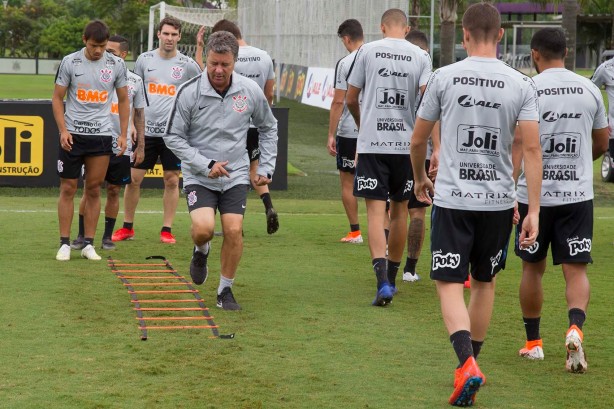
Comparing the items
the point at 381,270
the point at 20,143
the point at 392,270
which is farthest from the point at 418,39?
the point at 20,143

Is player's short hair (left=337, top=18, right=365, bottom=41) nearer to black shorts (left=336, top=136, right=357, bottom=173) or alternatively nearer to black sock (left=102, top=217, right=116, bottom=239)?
black shorts (left=336, top=136, right=357, bottom=173)

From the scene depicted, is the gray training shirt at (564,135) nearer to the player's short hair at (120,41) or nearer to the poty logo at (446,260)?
the poty logo at (446,260)

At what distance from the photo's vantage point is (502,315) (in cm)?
827

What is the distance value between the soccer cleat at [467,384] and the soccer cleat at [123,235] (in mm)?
6620

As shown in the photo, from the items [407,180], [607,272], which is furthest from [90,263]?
[607,272]

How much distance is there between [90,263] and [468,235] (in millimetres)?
4993

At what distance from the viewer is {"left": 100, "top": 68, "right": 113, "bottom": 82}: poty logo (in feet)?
33.4

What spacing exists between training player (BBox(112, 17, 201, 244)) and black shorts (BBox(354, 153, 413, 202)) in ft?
11.8

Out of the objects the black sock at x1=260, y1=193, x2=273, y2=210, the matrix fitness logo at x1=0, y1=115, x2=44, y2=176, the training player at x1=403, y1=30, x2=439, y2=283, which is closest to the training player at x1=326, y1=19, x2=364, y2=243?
the black sock at x1=260, y1=193, x2=273, y2=210

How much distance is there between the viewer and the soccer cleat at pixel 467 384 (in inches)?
221

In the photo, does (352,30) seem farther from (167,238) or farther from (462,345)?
(462,345)

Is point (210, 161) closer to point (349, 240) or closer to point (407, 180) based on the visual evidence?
point (407, 180)

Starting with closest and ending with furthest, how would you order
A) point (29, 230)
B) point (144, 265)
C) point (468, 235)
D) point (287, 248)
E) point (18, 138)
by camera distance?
1. point (468, 235)
2. point (144, 265)
3. point (287, 248)
4. point (29, 230)
5. point (18, 138)

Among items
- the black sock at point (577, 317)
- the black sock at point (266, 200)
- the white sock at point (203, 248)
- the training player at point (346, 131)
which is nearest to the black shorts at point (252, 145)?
the black sock at point (266, 200)
